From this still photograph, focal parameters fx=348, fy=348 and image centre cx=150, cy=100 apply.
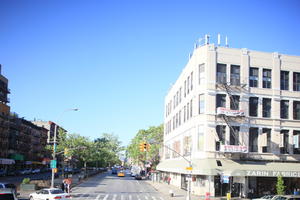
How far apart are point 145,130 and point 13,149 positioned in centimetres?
4177

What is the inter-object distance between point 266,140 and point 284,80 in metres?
9.04

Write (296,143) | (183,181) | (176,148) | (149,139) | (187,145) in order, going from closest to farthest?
(296,143) < (187,145) < (183,181) < (176,148) < (149,139)

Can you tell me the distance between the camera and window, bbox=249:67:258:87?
44969 millimetres

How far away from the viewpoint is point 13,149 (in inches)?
4043

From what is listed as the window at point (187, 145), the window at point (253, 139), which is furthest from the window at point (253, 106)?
the window at point (187, 145)

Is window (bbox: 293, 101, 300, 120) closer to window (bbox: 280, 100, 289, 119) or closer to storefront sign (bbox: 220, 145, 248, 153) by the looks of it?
window (bbox: 280, 100, 289, 119)

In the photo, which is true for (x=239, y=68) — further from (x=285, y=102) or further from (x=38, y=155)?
(x=38, y=155)

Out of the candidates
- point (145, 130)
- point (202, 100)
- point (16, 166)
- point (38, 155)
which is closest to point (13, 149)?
point (16, 166)

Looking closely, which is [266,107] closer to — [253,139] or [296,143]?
[253,139]

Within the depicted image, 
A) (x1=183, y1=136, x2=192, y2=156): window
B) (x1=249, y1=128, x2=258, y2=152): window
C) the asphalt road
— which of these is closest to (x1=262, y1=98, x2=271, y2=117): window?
(x1=249, y1=128, x2=258, y2=152): window

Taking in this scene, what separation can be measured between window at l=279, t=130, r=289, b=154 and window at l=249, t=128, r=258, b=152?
10.0ft

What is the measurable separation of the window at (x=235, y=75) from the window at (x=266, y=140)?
706 centimetres

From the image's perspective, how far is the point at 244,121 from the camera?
4331 cm

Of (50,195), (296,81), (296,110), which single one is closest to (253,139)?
(296,110)
